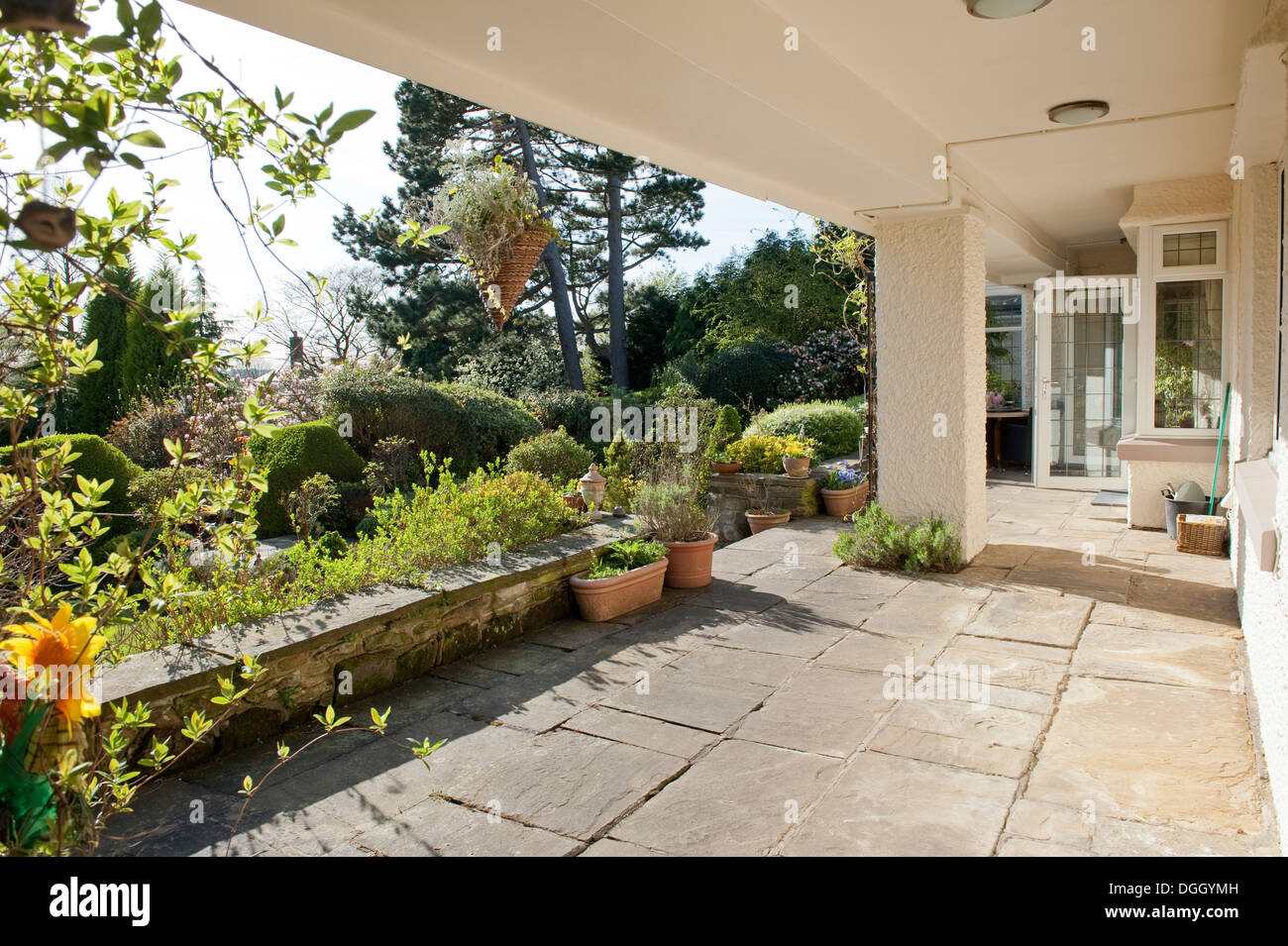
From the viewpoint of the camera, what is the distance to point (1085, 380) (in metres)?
8.51

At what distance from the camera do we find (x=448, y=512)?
467 centimetres

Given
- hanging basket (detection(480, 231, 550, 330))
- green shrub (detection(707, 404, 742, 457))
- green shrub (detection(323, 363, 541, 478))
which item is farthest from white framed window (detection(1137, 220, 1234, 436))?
green shrub (detection(323, 363, 541, 478))

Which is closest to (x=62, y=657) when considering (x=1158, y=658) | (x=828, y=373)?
(x=1158, y=658)

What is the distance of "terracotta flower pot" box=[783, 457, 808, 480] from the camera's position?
7770 mm

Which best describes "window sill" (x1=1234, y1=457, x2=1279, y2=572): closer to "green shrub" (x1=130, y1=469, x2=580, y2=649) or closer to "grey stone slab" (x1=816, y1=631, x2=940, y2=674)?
"grey stone slab" (x1=816, y1=631, x2=940, y2=674)

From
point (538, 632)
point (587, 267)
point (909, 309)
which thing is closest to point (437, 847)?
point (538, 632)

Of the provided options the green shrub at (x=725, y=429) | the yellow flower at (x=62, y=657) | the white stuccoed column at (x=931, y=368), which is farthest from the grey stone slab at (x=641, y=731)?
the green shrub at (x=725, y=429)

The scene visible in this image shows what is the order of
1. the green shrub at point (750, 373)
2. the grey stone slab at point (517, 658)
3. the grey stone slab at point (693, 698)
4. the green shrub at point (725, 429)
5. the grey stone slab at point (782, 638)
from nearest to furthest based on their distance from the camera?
the grey stone slab at point (693, 698) → the grey stone slab at point (517, 658) → the grey stone slab at point (782, 638) → the green shrub at point (725, 429) → the green shrub at point (750, 373)

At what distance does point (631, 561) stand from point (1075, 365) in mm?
5845

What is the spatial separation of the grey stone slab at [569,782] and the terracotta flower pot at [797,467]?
4953 mm

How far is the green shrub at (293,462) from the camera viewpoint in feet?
25.3

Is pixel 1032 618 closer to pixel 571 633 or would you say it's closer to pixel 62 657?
pixel 571 633

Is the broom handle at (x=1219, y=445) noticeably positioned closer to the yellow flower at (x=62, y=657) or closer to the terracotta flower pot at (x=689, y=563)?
the terracotta flower pot at (x=689, y=563)

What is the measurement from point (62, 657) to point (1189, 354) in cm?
751
